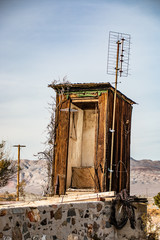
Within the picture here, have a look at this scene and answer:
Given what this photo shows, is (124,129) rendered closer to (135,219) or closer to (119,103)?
(119,103)

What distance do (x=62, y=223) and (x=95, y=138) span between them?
461cm

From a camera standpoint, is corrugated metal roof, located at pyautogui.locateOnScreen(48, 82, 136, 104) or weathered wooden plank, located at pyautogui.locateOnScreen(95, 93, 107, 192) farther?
corrugated metal roof, located at pyautogui.locateOnScreen(48, 82, 136, 104)

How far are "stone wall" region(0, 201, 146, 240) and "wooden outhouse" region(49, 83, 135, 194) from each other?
2.41 m

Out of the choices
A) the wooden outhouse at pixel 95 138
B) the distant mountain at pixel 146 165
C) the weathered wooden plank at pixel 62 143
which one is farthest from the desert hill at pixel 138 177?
the weathered wooden plank at pixel 62 143

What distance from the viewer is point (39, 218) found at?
664cm

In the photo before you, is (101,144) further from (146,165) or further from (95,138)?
(146,165)

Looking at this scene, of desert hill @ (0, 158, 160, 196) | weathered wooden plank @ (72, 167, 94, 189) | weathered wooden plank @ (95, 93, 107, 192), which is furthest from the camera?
desert hill @ (0, 158, 160, 196)

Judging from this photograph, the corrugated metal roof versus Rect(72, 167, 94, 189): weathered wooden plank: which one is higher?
the corrugated metal roof

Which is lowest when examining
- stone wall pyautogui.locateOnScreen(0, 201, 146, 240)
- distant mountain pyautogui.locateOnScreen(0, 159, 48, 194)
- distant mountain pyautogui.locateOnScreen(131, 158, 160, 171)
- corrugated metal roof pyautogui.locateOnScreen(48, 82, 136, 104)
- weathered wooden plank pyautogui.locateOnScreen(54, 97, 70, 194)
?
distant mountain pyautogui.locateOnScreen(0, 159, 48, 194)

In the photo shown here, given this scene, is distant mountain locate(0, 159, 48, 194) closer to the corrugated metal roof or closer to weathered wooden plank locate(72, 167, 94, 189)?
weathered wooden plank locate(72, 167, 94, 189)

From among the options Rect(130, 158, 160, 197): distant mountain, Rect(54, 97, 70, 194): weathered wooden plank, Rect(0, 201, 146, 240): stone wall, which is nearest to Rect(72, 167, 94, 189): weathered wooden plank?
Rect(54, 97, 70, 194): weathered wooden plank

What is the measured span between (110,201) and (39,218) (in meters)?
2.65

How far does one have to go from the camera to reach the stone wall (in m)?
6.07

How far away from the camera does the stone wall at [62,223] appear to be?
6070mm
